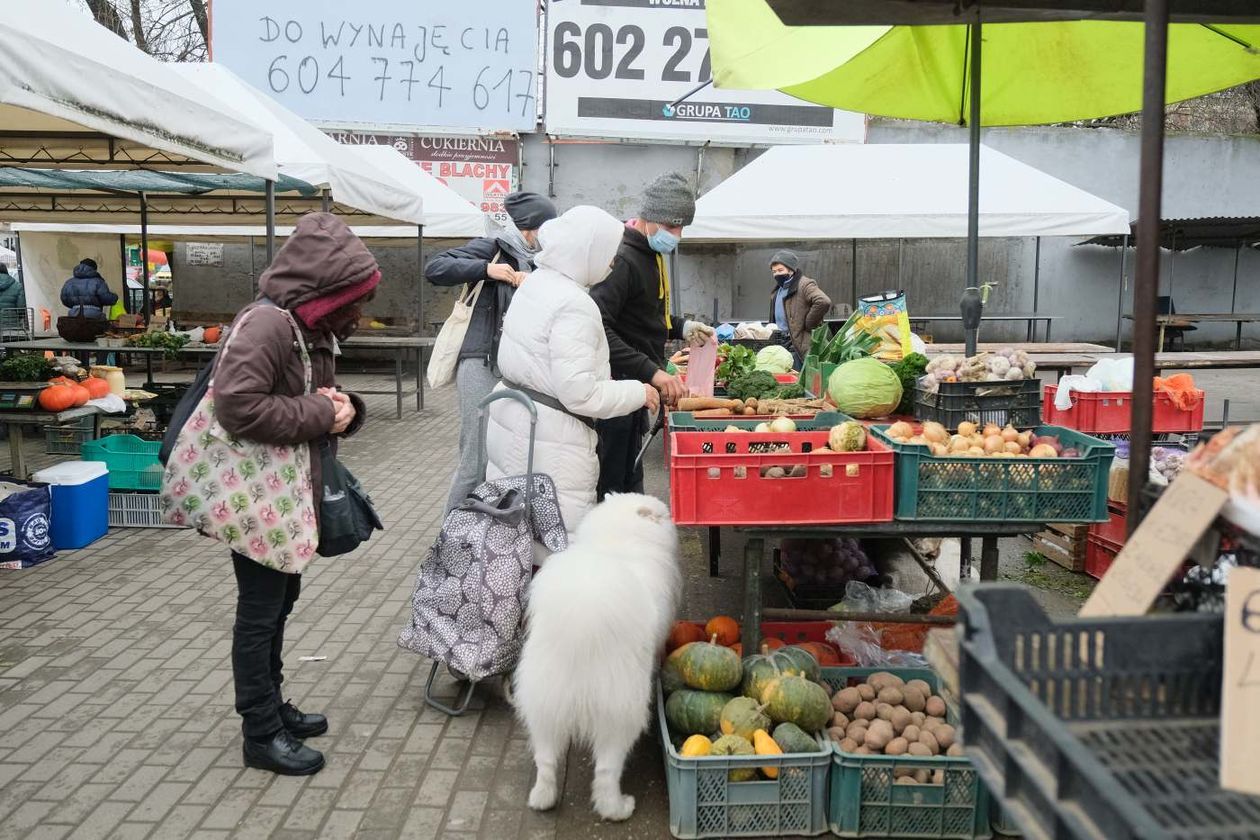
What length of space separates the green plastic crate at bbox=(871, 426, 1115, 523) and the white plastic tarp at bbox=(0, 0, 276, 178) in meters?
3.84

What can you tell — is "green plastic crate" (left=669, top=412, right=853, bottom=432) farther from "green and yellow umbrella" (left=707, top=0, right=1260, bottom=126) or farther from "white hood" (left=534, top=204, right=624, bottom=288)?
"green and yellow umbrella" (left=707, top=0, right=1260, bottom=126)

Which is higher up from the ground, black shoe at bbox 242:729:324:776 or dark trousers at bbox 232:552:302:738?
dark trousers at bbox 232:552:302:738

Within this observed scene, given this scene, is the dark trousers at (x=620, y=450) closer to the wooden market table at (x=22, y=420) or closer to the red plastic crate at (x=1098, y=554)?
the red plastic crate at (x=1098, y=554)

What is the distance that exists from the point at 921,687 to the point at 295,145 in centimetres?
711

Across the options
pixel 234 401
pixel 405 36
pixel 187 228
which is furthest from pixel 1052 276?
pixel 234 401

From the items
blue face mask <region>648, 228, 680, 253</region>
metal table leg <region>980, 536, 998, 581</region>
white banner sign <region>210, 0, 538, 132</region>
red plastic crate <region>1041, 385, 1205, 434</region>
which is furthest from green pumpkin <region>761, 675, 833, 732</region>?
white banner sign <region>210, 0, 538, 132</region>

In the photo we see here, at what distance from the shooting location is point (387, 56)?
17.1 meters

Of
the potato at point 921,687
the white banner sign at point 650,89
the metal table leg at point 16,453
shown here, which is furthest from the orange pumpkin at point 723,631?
the white banner sign at point 650,89

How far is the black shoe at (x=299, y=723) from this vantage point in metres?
3.65

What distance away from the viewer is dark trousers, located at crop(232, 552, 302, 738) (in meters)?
3.24

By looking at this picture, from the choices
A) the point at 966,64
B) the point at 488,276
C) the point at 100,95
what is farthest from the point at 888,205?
the point at 100,95

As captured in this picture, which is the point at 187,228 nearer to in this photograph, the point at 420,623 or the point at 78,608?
the point at 78,608

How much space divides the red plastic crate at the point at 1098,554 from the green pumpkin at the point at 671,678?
3211 millimetres

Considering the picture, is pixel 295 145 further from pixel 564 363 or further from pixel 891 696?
pixel 891 696
